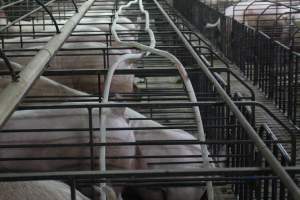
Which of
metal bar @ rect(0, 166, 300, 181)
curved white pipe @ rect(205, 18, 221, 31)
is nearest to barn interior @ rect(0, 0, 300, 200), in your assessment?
metal bar @ rect(0, 166, 300, 181)

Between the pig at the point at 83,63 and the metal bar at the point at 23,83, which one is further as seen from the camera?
the pig at the point at 83,63

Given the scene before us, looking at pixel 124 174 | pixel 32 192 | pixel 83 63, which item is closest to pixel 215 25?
pixel 83 63

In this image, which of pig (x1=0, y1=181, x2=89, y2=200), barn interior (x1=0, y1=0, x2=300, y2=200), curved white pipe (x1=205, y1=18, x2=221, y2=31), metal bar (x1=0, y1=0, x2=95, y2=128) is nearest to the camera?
barn interior (x1=0, y1=0, x2=300, y2=200)

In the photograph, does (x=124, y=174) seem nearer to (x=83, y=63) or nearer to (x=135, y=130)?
(x=135, y=130)

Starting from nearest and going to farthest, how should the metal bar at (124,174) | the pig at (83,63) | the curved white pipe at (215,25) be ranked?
the metal bar at (124,174)
the pig at (83,63)
the curved white pipe at (215,25)

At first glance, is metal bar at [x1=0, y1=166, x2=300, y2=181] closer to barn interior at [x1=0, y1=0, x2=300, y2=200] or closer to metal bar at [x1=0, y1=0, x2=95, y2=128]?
barn interior at [x1=0, y1=0, x2=300, y2=200]

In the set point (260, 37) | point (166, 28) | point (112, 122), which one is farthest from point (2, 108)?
point (260, 37)

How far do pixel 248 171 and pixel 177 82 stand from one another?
556cm

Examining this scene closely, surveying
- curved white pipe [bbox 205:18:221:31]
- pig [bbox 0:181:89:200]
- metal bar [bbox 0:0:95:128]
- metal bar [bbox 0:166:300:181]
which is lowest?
curved white pipe [bbox 205:18:221:31]

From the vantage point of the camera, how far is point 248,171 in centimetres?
151

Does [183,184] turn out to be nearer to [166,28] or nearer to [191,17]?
[166,28]

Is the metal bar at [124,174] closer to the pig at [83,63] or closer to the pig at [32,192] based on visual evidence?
the pig at [32,192]

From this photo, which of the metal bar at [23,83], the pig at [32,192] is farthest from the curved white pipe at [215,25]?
the pig at [32,192]

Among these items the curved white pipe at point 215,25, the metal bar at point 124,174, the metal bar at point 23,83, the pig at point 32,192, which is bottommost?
the curved white pipe at point 215,25
